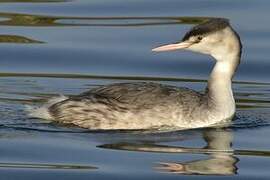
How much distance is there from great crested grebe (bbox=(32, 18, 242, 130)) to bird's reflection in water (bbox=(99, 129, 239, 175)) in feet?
0.85

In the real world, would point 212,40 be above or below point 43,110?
above

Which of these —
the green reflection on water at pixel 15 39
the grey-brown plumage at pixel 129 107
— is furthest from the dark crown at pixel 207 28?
the green reflection on water at pixel 15 39

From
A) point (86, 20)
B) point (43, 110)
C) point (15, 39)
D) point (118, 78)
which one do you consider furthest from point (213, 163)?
point (86, 20)

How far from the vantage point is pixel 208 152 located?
11633 millimetres

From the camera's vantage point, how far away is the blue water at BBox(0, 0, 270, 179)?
11.1 m

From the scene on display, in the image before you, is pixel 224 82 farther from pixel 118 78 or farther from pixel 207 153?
pixel 118 78

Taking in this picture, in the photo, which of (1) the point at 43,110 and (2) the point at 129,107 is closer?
(2) the point at 129,107

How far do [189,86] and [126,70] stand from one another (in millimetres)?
801

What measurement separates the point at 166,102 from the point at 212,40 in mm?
795

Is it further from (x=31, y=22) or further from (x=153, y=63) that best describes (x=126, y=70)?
(x=31, y=22)

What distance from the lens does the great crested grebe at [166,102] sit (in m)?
12.5

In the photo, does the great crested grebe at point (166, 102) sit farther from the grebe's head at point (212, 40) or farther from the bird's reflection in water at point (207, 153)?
the bird's reflection in water at point (207, 153)

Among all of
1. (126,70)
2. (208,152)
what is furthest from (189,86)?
(208,152)

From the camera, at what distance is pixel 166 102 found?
1251 cm
